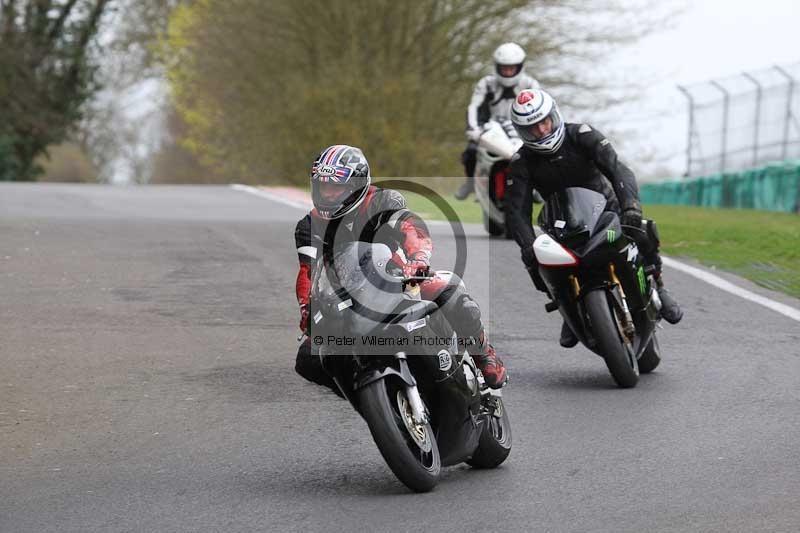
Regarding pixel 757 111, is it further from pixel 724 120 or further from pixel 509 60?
pixel 509 60

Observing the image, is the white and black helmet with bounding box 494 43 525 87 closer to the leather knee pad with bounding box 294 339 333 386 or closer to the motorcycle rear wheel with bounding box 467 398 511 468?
the motorcycle rear wheel with bounding box 467 398 511 468

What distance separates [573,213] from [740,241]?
7.79 m

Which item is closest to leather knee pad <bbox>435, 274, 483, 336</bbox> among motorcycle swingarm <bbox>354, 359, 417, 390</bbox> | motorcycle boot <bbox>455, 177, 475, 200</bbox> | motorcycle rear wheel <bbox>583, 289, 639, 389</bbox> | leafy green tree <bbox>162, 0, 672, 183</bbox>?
motorcycle swingarm <bbox>354, 359, 417, 390</bbox>

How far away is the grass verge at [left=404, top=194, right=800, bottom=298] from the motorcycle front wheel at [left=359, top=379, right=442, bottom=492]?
6.70 meters

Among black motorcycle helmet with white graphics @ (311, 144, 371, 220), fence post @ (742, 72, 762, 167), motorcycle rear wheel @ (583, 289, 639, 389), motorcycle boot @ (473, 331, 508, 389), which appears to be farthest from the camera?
fence post @ (742, 72, 762, 167)

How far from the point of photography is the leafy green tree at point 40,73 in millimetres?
42875

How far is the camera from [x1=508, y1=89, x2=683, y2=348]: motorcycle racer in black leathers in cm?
882

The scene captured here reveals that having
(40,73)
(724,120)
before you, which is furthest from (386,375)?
(40,73)

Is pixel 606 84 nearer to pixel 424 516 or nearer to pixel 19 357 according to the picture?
pixel 19 357

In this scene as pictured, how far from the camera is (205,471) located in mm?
6621

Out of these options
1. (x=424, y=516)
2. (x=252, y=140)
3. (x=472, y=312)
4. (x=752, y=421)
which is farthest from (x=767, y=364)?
(x=252, y=140)

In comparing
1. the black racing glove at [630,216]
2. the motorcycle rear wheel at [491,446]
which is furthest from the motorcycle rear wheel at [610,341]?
the motorcycle rear wheel at [491,446]

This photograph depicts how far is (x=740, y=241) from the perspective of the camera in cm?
1603

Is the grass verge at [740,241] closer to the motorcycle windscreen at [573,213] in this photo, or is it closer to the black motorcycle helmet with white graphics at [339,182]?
the motorcycle windscreen at [573,213]
